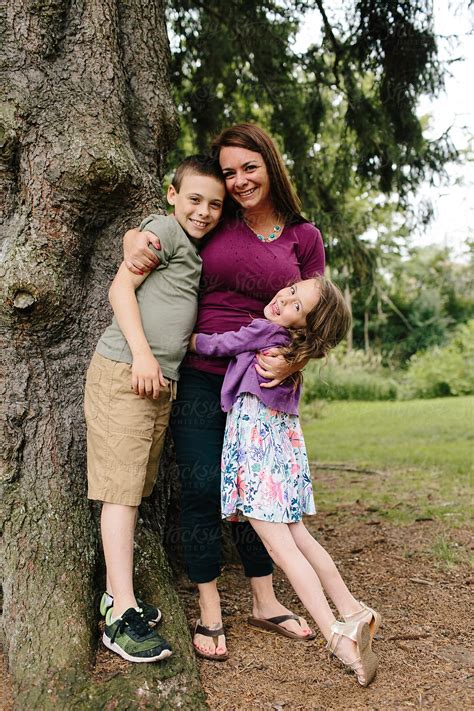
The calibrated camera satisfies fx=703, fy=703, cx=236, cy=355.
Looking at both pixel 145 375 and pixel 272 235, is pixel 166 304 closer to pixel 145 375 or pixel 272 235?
pixel 145 375


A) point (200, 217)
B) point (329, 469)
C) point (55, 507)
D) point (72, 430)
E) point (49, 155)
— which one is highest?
point (49, 155)

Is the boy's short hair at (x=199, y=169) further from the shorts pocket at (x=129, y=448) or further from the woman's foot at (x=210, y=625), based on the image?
the woman's foot at (x=210, y=625)

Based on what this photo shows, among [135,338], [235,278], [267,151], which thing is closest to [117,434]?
[135,338]

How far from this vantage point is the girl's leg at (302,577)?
245cm

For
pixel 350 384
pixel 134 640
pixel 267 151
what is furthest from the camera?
pixel 350 384

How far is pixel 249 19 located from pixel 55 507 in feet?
14.8

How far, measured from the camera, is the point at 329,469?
701 cm

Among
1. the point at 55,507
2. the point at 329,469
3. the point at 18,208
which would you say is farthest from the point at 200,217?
the point at 329,469

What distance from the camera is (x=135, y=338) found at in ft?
8.31

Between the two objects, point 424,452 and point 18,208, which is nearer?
point 18,208

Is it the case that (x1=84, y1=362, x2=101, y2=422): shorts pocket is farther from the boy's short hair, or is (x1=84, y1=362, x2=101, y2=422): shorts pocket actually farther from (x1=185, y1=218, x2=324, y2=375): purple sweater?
the boy's short hair

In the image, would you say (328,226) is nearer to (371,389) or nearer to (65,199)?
(65,199)

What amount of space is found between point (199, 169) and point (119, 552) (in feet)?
4.83

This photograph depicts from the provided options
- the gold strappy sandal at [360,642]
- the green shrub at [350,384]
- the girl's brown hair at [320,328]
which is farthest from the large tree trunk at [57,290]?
the green shrub at [350,384]
